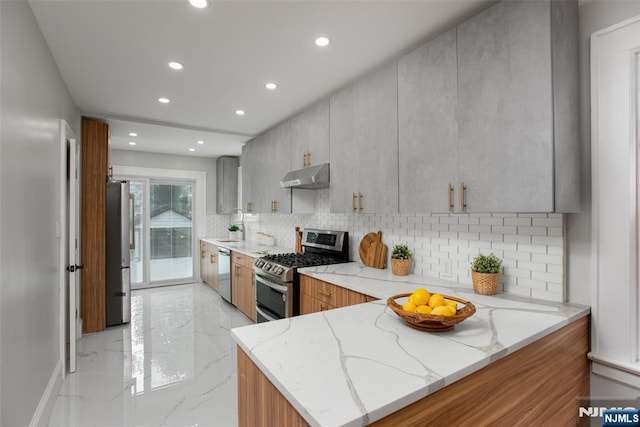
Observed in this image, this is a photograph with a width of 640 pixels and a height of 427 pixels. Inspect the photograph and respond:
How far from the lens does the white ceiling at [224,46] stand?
5.95ft

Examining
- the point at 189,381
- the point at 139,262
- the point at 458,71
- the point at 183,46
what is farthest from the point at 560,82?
the point at 139,262

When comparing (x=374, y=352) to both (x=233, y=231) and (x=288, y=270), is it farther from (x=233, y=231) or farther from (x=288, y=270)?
(x=233, y=231)

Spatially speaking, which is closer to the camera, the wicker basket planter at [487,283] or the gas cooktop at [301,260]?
the wicker basket planter at [487,283]

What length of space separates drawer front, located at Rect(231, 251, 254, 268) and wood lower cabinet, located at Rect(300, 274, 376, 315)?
1.31 meters

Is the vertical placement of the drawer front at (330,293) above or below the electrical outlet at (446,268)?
below

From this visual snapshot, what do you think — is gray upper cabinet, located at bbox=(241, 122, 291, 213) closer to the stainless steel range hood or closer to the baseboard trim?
the stainless steel range hood

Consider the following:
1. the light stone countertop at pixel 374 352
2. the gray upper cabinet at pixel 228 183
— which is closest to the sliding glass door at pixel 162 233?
the gray upper cabinet at pixel 228 183

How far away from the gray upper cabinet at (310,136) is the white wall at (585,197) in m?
1.93

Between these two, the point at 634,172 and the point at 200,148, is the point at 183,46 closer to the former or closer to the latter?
the point at 634,172

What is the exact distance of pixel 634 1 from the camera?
5.01 ft

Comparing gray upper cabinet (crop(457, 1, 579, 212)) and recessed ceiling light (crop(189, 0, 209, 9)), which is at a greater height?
recessed ceiling light (crop(189, 0, 209, 9))

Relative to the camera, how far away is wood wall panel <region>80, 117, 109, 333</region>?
374 centimetres

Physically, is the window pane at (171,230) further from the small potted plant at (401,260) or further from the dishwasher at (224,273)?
the small potted plant at (401,260)
